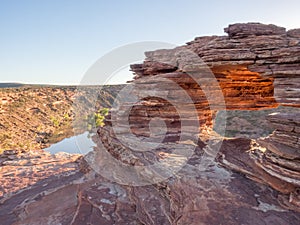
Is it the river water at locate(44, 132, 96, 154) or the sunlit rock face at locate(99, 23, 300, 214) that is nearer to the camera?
the sunlit rock face at locate(99, 23, 300, 214)

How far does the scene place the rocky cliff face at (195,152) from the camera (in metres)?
5.91

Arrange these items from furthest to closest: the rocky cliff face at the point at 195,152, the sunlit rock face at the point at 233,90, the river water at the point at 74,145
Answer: the river water at the point at 74,145 < the sunlit rock face at the point at 233,90 < the rocky cliff face at the point at 195,152

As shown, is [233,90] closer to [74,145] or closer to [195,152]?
[195,152]

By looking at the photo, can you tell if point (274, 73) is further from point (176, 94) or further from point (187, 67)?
point (176, 94)

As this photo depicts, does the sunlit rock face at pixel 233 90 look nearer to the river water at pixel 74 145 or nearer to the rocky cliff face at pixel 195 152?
the rocky cliff face at pixel 195 152

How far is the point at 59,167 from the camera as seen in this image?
19.4m

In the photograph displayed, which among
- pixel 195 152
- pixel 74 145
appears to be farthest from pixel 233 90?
pixel 74 145

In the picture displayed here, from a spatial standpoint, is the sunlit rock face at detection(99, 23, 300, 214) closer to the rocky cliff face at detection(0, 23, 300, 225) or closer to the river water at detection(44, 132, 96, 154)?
the rocky cliff face at detection(0, 23, 300, 225)

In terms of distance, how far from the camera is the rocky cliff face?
591 cm

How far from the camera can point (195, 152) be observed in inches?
364

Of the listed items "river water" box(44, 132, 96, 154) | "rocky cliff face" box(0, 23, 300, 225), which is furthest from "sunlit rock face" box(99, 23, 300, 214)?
"river water" box(44, 132, 96, 154)

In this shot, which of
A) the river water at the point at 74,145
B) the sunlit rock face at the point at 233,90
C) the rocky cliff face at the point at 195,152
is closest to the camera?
the rocky cliff face at the point at 195,152

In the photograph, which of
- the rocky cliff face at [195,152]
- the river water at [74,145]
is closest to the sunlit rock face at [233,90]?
the rocky cliff face at [195,152]

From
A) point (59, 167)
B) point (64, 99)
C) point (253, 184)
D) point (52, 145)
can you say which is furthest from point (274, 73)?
point (64, 99)
